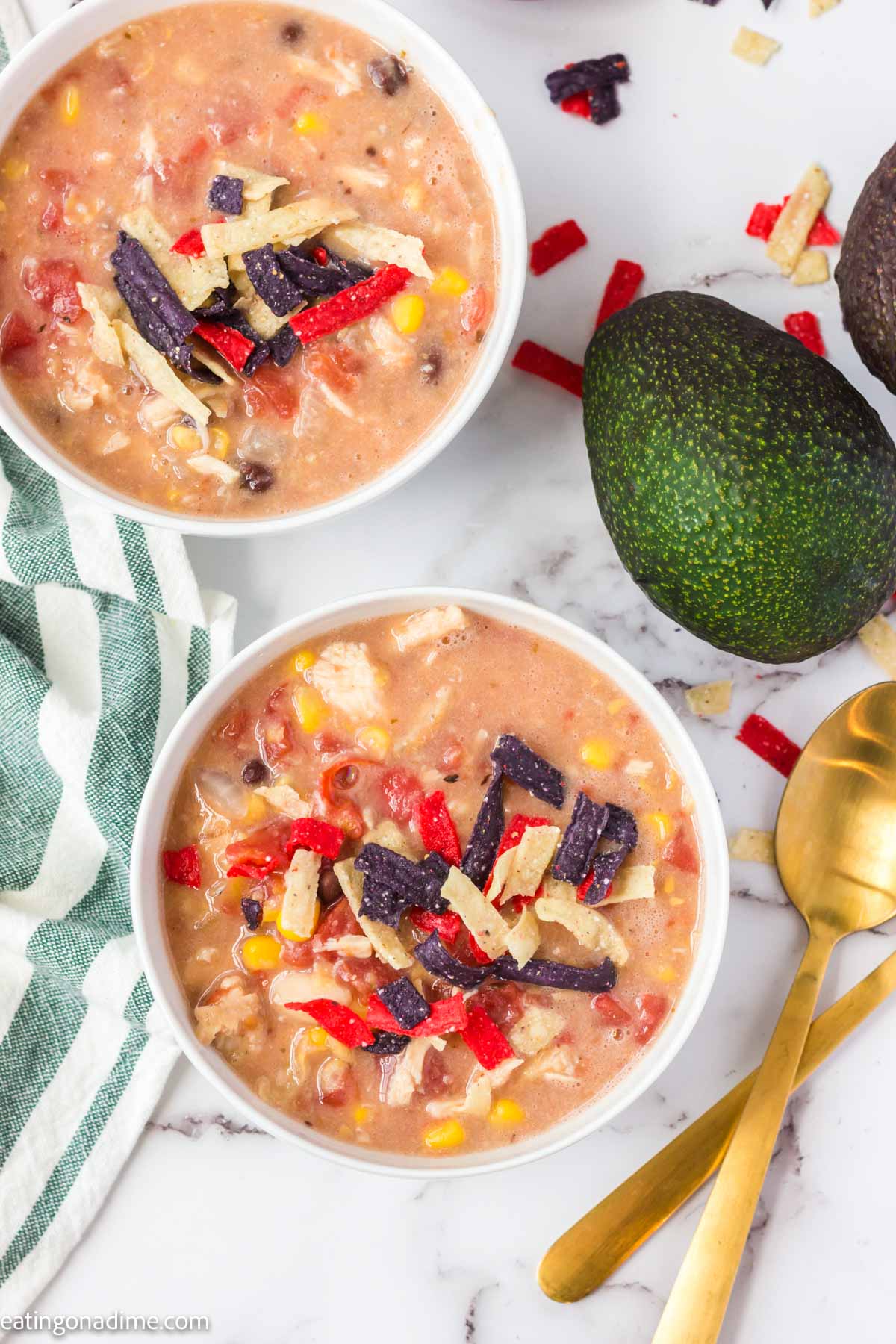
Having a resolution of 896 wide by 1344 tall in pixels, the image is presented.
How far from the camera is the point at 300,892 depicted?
2412 millimetres

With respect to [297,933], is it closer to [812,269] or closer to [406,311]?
[406,311]

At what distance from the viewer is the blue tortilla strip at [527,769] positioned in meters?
2.43

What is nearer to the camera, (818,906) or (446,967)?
(446,967)

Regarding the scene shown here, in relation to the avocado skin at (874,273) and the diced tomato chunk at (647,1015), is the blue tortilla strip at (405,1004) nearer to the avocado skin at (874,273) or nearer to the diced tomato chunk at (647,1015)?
the diced tomato chunk at (647,1015)

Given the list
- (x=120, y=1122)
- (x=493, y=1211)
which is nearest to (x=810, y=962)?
(x=493, y=1211)

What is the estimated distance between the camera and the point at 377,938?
2.41 meters

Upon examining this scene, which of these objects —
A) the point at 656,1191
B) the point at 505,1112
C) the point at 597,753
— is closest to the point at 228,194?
the point at 597,753

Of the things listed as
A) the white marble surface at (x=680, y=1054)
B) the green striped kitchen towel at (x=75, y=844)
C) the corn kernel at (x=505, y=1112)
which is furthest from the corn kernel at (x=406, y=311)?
the corn kernel at (x=505, y=1112)

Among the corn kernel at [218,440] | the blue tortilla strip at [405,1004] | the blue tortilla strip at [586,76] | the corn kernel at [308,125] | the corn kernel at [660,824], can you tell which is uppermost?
the corn kernel at [308,125]

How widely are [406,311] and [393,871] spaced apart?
47.3 inches

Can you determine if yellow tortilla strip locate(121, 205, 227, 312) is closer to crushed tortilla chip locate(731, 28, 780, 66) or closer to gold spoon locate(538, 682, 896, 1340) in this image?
crushed tortilla chip locate(731, 28, 780, 66)

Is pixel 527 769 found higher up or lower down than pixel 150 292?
lower down

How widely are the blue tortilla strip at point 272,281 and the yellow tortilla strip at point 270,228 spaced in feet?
0.06

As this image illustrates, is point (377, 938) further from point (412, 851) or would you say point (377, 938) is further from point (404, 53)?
point (404, 53)
